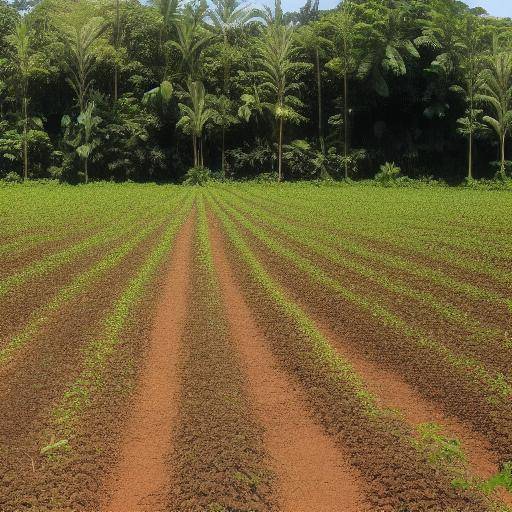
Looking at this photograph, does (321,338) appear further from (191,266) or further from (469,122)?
(469,122)

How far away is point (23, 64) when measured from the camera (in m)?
28.9

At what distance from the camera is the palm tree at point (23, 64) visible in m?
A: 28.4

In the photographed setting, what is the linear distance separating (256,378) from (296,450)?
4.33 feet

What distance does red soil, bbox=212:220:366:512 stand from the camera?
138 inches

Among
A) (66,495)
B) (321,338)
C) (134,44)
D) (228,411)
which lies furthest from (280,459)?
(134,44)

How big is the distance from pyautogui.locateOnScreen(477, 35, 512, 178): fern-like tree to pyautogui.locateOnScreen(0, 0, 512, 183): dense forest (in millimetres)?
93

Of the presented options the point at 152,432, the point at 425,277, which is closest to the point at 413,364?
the point at 152,432

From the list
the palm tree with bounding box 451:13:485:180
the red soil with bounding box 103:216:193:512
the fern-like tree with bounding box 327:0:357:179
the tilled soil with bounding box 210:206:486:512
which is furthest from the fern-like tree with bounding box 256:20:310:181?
the tilled soil with bounding box 210:206:486:512

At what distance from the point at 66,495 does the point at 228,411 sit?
1.48m

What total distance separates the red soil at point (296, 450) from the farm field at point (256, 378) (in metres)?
0.02

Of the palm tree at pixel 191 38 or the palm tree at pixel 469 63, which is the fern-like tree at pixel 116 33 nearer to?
the palm tree at pixel 191 38

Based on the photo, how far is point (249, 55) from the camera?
104 feet

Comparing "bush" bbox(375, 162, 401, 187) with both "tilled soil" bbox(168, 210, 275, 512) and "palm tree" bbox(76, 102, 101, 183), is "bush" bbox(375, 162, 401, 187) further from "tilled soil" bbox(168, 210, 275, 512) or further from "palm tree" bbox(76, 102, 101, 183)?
"tilled soil" bbox(168, 210, 275, 512)

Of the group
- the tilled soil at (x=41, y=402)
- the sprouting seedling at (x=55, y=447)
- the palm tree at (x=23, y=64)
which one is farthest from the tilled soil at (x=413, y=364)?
the palm tree at (x=23, y=64)
